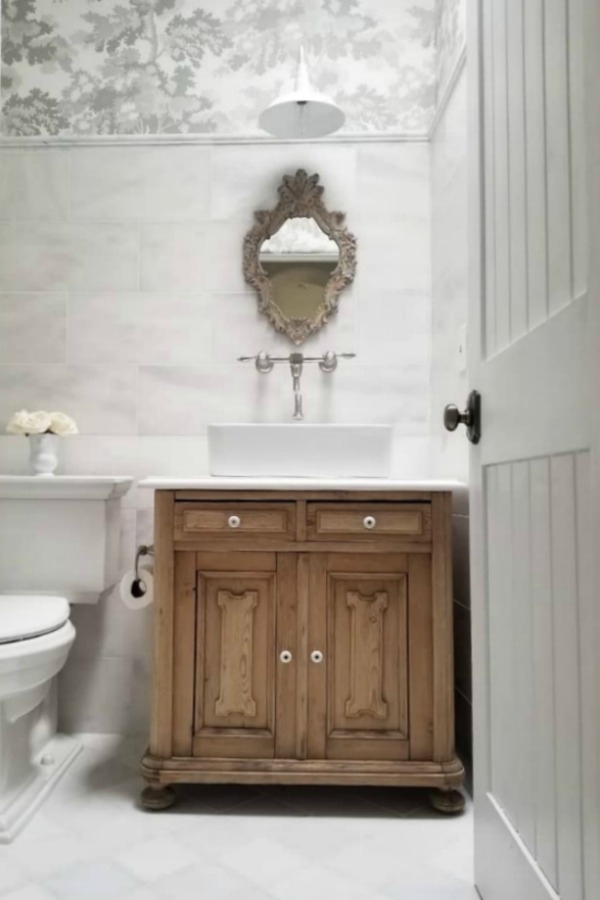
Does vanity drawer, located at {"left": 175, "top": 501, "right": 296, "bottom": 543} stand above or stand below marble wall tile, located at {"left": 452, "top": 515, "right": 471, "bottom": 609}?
above

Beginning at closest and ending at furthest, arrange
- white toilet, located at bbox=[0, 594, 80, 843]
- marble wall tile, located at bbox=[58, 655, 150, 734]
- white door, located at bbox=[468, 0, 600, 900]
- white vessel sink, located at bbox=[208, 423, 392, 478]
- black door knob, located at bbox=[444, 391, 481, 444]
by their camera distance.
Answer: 1. white door, located at bbox=[468, 0, 600, 900]
2. black door knob, located at bbox=[444, 391, 481, 444]
3. white toilet, located at bbox=[0, 594, 80, 843]
4. white vessel sink, located at bbox=[208, 423, 392, 478]
5. marble wall tile, located at bbox=[58, 655, 150, 734]

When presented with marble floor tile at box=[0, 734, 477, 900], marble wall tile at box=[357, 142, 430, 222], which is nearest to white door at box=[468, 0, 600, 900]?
marble floor tile at box=[0, 734, 477, 900]

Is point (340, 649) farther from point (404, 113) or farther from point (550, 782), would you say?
point (404, 113)

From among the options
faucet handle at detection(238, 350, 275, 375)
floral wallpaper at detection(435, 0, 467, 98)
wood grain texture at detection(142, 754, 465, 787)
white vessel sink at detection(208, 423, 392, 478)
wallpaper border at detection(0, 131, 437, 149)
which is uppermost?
floral wallpaper at detection(435, 0, 467, 98)

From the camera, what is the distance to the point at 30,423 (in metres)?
2.04

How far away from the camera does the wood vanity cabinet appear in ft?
5.26

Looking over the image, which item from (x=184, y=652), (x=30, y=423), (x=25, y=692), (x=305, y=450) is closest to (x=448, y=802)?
(x=184, y=652)

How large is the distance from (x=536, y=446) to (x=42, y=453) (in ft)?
5.22

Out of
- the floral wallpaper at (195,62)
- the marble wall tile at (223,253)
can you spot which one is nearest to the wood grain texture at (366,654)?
the marble wall tile at (223,253)

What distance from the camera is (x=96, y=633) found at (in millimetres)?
2184

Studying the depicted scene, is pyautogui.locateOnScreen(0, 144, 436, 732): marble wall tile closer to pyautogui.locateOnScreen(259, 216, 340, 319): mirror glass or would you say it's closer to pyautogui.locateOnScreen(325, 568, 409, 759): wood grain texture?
pyautogui.locateOnScreen(259, 216, 340, 319): mirror glass

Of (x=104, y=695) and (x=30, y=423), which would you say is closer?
(x=30, y=423)

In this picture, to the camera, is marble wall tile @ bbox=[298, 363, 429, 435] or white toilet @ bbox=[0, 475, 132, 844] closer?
white toilet @ bbox=[0, 475, 132, 844]

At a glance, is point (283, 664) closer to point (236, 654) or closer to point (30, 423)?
point (236, 654)
